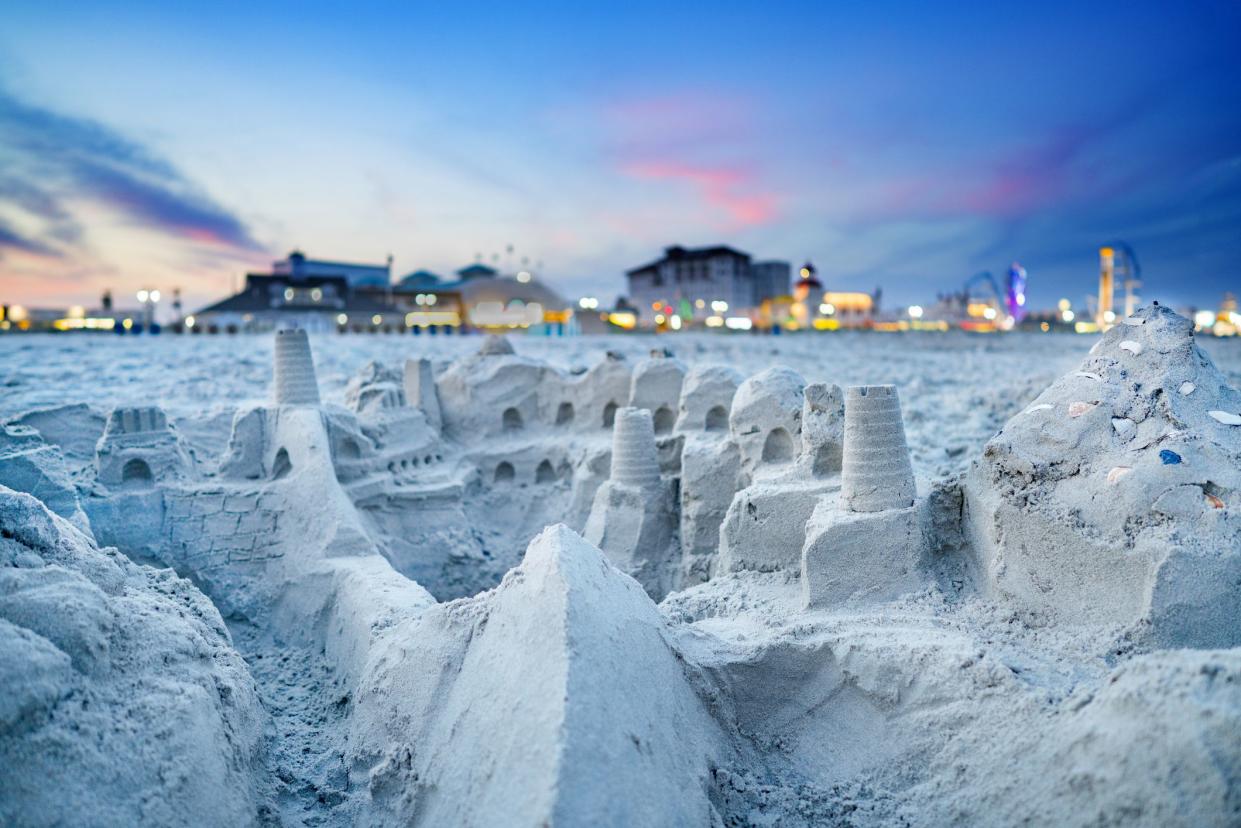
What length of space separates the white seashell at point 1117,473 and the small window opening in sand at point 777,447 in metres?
3.52

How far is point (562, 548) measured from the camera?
4215 millimetres

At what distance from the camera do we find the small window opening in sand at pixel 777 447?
26.1ft

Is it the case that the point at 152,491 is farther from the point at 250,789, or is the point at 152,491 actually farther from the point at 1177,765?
the point at 1177,765

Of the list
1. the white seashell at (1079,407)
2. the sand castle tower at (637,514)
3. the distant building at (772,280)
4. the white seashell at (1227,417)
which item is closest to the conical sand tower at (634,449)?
the sand castle tower at (637,514)

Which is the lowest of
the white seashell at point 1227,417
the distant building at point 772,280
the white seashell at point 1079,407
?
the white seashell at point 1227,417

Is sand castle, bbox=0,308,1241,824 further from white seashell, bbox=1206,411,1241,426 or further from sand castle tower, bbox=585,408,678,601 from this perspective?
sand castle tower, bbox=585,408,678,601

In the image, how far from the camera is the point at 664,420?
11312 millimetres

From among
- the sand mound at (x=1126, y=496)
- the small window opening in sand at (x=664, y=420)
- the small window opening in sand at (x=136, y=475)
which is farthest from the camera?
the small window opening in sand at (x=664, y=420)

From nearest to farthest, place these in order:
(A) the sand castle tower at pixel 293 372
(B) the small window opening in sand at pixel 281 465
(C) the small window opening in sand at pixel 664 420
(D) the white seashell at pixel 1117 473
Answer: (D) the white seashell at pixel 1117 473 → (B) the small window opening in sand at pixel 281 465 → (A) the sand castle tower at pixel 293 372 → (C) the small window opening in sand at pixel 664 420

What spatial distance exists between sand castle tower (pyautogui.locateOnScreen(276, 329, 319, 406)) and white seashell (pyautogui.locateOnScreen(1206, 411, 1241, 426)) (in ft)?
29.5

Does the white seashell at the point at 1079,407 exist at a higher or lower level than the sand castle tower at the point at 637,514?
higher

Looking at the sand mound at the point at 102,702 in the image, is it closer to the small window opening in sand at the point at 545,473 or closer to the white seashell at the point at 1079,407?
the white seashell at the point at 1079,407

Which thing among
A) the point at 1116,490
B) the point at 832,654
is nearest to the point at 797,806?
the point at 832,654

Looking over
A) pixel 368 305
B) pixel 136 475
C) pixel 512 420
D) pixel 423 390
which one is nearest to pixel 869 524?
pixel 136 475
